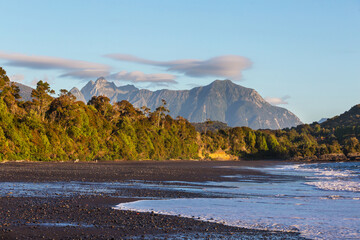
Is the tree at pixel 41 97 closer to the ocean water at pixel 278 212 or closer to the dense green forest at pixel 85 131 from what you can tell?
the dense green forest at pixel 85 131

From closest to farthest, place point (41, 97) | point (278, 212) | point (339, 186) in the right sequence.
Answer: point (278, 212)
point (339, 186)
point (41, 97)

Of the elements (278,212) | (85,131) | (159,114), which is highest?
(159,114)

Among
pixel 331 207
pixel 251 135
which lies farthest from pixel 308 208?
pixel 251 135

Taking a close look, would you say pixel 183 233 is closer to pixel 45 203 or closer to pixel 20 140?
pixel 45 203

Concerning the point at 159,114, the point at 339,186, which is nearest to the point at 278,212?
the point at 339,186

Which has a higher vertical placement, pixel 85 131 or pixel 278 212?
pixel 85 131

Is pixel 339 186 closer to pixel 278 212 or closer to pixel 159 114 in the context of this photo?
pixel 278 212

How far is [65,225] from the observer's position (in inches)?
→ 530

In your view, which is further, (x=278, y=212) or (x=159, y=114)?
(x=159, y=114)

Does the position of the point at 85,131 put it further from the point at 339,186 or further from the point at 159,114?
the point at 339,186

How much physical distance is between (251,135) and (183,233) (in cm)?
16363

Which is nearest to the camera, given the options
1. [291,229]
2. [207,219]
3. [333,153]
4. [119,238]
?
[119,238]

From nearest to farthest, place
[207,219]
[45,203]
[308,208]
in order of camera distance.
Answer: [207,219], [45,203], [308,208]

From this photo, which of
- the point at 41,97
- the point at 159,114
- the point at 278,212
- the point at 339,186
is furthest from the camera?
the point at 159,114
